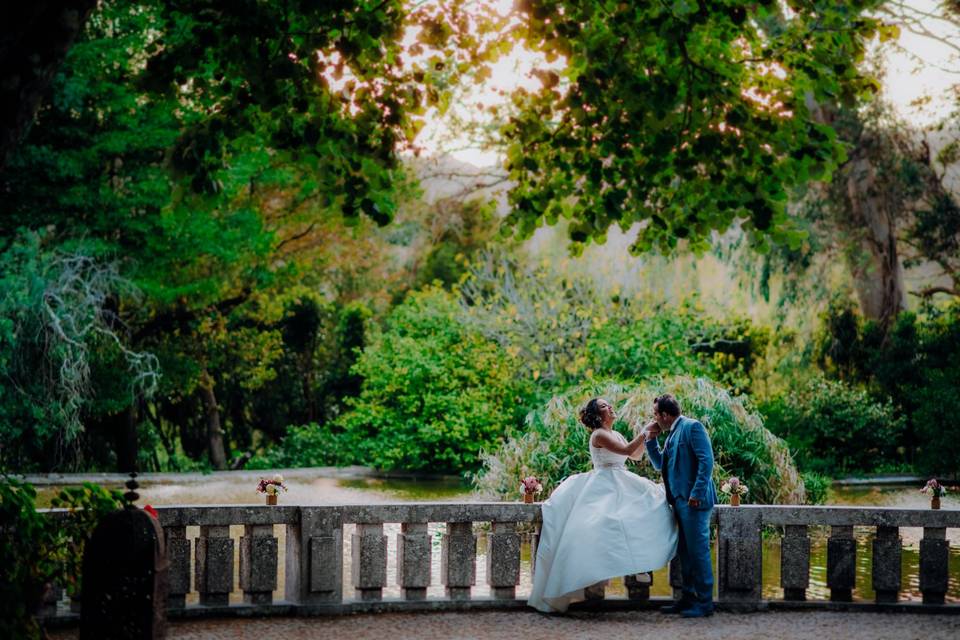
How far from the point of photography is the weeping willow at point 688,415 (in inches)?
571

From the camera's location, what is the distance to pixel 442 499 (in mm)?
18703

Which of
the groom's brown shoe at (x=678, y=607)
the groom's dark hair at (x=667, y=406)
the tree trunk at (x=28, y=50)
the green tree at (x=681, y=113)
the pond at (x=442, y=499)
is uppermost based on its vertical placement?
the green tree at (x=681, y=113)

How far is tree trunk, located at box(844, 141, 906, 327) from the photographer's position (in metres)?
27.9

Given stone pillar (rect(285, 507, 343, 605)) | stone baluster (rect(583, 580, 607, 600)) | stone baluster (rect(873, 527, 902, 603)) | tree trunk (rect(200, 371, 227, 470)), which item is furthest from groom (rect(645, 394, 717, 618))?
tree trunk (rect(200, 371, 227, 470))

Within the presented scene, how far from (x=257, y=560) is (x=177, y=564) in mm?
614

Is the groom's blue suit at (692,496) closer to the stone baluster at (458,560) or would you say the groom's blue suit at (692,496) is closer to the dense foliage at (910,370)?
the stone baluster at (458,560)

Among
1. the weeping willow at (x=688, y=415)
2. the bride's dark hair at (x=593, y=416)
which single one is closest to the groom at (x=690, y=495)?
the bride's dark hair at (x=593, y=416)

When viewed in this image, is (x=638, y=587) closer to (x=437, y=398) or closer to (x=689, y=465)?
(x=689, y=465)

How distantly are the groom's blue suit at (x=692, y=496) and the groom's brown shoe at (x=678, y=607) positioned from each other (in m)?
0.03

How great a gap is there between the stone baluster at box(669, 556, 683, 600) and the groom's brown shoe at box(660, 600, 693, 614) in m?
0.10

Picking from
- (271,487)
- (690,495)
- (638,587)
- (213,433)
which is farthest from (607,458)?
(213,433)

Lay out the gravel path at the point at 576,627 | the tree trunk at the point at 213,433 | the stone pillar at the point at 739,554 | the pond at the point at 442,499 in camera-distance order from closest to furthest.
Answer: the gravel path at the point at 576,627, the stone pillar at the point at 739,554, the pond at the point at 442,499, the tree trunk at the point at 213,433

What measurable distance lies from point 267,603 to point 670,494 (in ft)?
11.0

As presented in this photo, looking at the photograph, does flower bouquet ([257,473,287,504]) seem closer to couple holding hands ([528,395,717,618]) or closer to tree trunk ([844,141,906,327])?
couple holding hands ([528,395,717,618])
